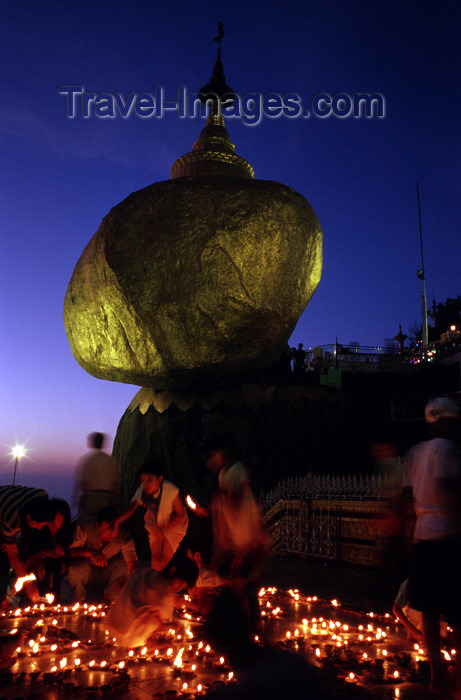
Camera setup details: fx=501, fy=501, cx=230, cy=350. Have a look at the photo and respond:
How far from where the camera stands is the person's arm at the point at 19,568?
569cm

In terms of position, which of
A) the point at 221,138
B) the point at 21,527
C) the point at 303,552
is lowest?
the point at 303,552

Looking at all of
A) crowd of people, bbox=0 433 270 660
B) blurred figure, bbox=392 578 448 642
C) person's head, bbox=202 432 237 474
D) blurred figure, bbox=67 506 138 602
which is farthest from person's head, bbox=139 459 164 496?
blurred figure, bbox=392 578 448 642

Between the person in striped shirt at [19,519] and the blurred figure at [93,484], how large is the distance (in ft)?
1.46

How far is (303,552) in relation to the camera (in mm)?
10141

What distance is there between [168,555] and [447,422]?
333 centimetres

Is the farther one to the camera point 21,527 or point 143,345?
point 143,345

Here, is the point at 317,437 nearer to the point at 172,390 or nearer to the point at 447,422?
the point at 172,390

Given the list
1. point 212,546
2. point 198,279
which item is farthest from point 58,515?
point 198,279

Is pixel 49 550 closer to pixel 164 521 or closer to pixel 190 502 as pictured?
pixel 164 521

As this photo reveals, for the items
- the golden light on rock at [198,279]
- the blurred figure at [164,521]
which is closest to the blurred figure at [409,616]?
the blurred figure at [164,521]

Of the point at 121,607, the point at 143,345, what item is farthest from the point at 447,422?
the point at 143,345

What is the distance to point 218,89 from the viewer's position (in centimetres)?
1623

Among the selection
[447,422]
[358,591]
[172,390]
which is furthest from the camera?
[172,390]

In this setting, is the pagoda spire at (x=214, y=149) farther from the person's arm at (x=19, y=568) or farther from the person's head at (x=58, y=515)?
the person's arm at (x=19, y=568)
